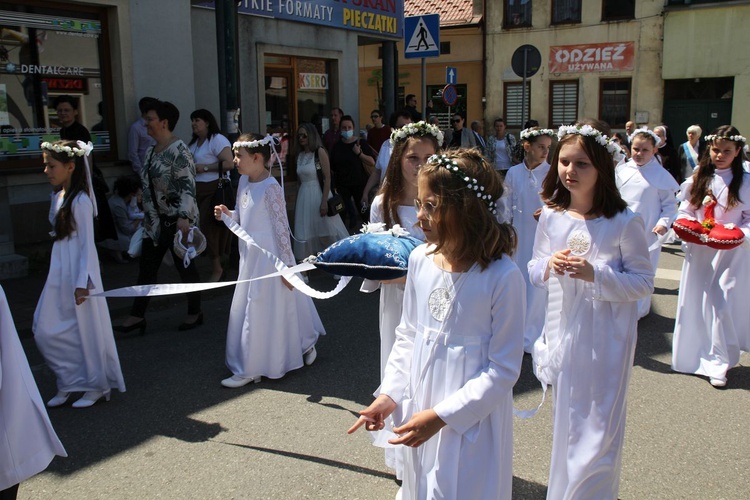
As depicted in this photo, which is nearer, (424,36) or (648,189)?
(648,189)

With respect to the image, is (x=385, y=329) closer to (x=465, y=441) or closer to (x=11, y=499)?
(x=465, y=441)

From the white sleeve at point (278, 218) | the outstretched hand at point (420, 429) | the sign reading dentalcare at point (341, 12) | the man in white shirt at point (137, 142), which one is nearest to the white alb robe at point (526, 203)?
the white sleeve at point (278, 218)

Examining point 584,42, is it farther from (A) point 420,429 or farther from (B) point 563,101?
(A) point 420,429

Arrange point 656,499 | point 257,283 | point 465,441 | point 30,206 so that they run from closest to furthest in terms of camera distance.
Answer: point 465,441, point 656,499, point 257,283, point 30,206

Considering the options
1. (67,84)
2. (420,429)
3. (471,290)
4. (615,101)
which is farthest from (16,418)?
(615,101)

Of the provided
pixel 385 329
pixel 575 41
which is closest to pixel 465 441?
pixel 385 329

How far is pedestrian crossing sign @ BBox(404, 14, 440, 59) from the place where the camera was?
42.5ft

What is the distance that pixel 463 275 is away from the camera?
2553 mm

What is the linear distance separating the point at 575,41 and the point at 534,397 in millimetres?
23712

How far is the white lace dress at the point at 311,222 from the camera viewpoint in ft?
30.2

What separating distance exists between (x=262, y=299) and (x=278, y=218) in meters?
0.62

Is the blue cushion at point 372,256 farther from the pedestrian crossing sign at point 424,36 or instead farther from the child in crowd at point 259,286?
the pedestrian crossing sign at point 424,36

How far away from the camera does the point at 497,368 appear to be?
246 cm

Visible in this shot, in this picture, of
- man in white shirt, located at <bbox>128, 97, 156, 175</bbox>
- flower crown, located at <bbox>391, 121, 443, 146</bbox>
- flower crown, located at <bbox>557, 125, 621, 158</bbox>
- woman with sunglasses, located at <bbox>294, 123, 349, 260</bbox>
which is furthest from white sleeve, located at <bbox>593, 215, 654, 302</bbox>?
man in white shirt, located at <bbox>128, 97, 156, 175</bbox>
